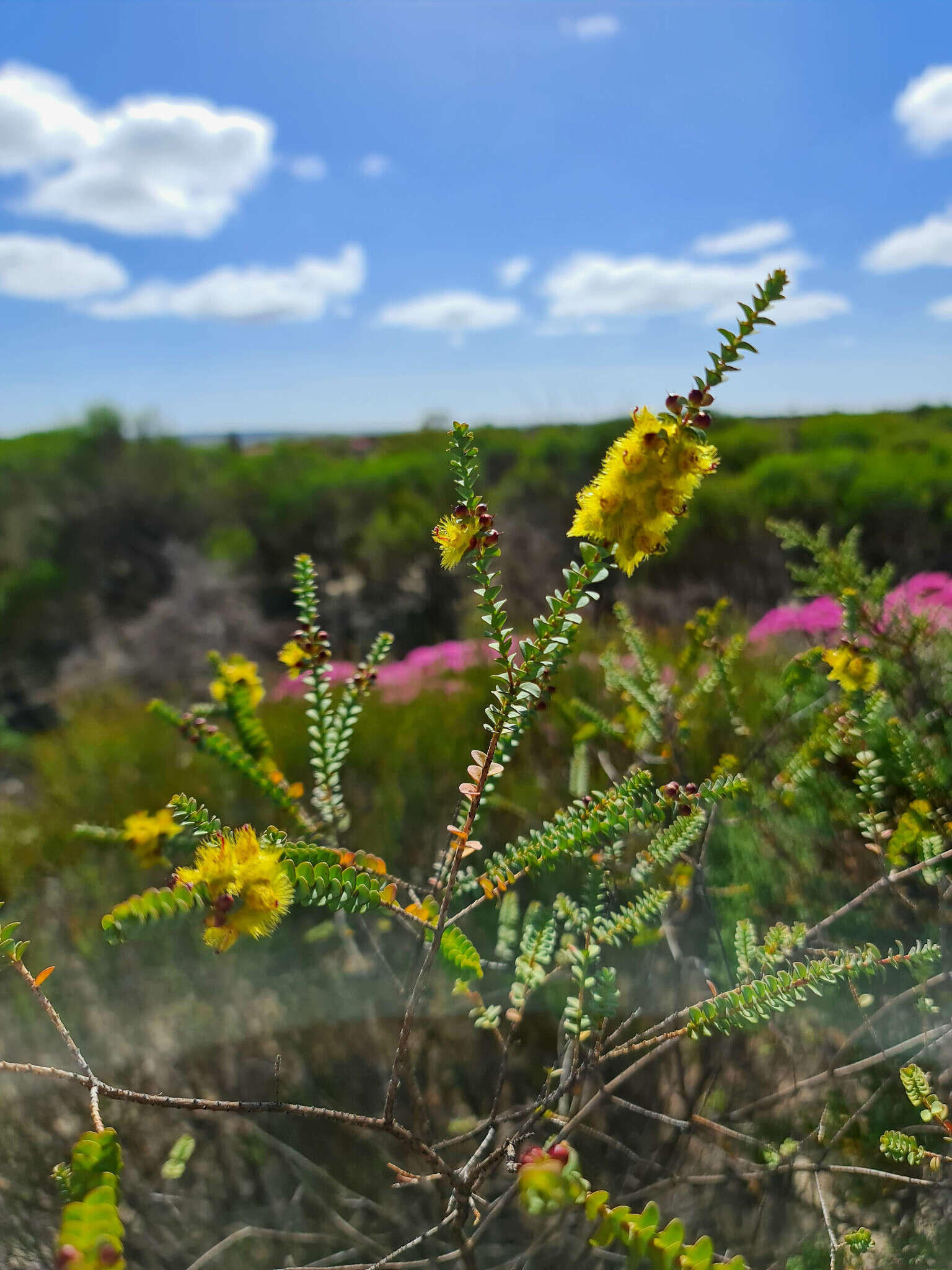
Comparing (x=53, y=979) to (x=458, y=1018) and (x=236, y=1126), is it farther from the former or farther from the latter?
(x=458, y=1018)

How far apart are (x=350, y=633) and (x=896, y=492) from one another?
508 centimetres

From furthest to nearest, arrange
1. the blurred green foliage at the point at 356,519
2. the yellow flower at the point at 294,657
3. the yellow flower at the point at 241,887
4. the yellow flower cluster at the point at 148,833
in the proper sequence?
1. the blurred green foliage at the point at 356,519
2. the yellow flower cluster at the point at 148,833
3. the yellow flower at the point at 294,657
4. the yellow flower at the point at 241,887

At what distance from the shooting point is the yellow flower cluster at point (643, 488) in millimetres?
664

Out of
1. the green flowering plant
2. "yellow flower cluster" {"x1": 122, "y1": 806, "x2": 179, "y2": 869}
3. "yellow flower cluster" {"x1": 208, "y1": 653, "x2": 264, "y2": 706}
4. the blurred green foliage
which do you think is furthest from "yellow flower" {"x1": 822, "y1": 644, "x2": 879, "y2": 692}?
the blurred green foliage

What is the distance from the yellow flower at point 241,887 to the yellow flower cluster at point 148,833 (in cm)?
58

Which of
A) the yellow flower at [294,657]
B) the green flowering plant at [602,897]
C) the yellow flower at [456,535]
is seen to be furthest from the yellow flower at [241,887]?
the yellow flower at [294,657]

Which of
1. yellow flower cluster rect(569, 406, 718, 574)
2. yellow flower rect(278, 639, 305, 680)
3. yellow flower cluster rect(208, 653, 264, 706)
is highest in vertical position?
yellow flower cluster rect(569, 406, 718, 574)

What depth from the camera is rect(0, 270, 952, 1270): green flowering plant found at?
651mm

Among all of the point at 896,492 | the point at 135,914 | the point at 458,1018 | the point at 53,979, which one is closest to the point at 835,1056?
the point at 458,1018

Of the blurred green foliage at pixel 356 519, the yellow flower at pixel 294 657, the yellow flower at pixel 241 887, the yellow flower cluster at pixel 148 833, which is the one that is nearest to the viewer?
the yellow flower at pixel 241 887

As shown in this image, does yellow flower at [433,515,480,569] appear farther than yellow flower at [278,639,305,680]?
No

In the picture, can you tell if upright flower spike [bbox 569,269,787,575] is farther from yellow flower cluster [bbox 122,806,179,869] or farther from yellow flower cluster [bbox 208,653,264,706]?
yellow flower cluster [bbox 122,806,179,869]

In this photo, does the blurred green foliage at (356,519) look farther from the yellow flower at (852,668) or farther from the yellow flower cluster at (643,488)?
the yellow flower cluster at (643,488)

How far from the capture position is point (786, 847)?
4.62ft
